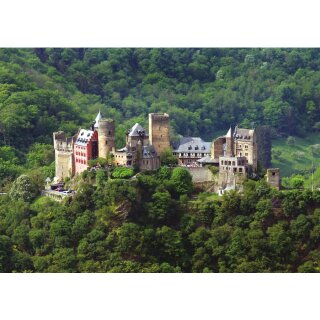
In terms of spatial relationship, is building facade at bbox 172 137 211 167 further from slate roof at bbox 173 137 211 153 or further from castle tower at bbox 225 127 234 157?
castle tower at bbox 225 127 234 157

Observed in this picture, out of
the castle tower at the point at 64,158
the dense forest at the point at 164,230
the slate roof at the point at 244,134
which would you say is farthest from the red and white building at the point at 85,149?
the slate roof at the point at 244,134

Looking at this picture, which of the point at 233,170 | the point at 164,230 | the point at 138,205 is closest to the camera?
the point at 164,230

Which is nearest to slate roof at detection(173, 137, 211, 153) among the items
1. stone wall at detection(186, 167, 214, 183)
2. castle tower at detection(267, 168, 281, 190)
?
stone wall at detection(186, 167, 214, 183)

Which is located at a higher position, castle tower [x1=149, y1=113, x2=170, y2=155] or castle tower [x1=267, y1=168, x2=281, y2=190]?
castle tower [x1=149, y1=113, x2=170, y2=155]

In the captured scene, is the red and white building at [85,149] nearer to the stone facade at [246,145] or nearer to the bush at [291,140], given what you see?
the stone facade at [246,145]

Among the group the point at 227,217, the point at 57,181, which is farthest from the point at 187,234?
the point at 57,181

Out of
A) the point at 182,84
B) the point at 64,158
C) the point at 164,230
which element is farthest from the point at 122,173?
the point at 182,84

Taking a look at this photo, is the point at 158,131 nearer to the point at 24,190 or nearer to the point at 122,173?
the point at 122,173
